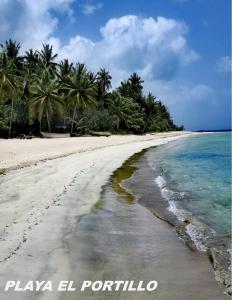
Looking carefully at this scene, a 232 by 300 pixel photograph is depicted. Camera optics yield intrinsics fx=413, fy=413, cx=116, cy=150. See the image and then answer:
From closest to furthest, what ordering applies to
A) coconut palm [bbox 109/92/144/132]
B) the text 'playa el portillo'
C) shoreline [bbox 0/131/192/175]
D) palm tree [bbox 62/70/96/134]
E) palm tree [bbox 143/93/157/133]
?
the text 'playa el portillo' → shoreline [bbox 0/131/192/175] → palm tree [bbox 62/70/96/134] → coconut palm [bbox 109/92/144/132] → palm tree [bbox 143/93/157/133]

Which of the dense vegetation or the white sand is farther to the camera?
the dense vegetation

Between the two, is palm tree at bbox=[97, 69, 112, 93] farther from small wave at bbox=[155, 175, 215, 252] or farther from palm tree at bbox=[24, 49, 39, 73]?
small wave at bbox=[155, 175, 215, 252]

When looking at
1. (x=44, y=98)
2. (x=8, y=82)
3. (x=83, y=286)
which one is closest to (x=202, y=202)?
(x=83, y=286)

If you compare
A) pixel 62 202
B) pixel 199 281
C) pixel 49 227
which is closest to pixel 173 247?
pixel 199 281

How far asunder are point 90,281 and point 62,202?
18.3ft

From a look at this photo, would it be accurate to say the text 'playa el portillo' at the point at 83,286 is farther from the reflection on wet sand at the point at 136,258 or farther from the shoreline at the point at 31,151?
the shoreline at the point at 31,151

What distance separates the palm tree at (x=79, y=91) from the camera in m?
59.8

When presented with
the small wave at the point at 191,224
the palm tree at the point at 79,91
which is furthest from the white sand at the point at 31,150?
the palm tree at the point at 79,91

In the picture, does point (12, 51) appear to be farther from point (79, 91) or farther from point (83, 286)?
point (83, 286)

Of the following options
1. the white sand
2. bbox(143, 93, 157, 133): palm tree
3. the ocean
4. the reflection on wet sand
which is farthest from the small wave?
bbox(143, 93, 157, 133): palm tree

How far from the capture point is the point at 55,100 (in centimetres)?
Result: 5488

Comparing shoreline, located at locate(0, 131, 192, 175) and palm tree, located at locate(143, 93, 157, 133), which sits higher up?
palm tree, located at locate(143, 93, 157, 133)

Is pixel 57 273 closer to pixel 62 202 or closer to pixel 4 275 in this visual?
pixel 4 275

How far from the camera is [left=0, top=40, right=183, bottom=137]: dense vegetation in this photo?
5341 centimetres
